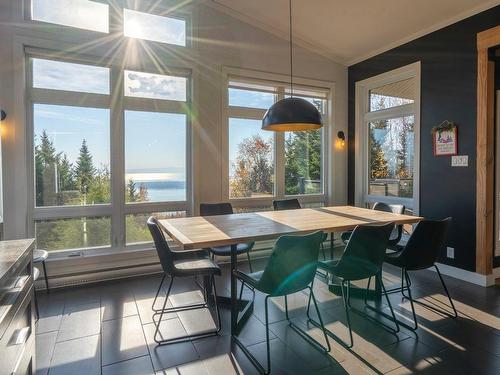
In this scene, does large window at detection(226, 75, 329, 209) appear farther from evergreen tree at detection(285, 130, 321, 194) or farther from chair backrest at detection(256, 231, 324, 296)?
chair backrest at detection(256, 231, 324, 296)

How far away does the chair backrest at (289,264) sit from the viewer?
6.83 feet

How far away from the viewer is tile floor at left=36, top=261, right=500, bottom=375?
84.0 inches

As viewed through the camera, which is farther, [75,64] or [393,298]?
[75,64]

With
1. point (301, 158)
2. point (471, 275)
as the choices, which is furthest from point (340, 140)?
point (471, 275)

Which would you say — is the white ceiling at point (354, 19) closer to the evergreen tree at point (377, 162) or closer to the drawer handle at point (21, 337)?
the evergreen tree at point (377, 162)

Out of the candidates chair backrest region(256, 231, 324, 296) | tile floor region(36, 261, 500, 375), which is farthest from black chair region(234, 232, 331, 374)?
tile floor region(36, 261, 500, 375)

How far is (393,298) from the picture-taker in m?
3.23

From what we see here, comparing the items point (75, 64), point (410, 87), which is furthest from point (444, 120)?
point (75, 64)

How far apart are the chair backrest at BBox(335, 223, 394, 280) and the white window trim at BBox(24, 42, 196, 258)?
96.8 inches

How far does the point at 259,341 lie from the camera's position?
2.46 m

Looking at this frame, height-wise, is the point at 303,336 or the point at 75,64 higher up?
the point at 75,64

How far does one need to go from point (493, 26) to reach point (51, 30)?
192 inches

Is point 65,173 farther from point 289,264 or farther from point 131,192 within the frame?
point 289,264

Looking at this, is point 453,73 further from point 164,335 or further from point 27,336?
point 27,336
